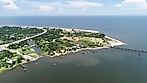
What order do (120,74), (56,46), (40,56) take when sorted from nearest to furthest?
1. (120,74)
2. (40,56)
3. (56,46)

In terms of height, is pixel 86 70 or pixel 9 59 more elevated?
pixel 9 59

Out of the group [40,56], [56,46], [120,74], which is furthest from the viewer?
[56,46]

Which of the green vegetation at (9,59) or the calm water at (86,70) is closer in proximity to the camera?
the calm water at (86,70)

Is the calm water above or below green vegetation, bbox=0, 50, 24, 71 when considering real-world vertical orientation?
below

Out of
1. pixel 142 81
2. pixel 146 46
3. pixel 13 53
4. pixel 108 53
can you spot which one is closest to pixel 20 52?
pixel 13 53

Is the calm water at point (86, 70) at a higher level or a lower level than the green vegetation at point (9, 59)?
lower

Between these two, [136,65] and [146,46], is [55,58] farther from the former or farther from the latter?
[146,46]

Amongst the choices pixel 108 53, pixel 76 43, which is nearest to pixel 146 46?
pixel 108 53

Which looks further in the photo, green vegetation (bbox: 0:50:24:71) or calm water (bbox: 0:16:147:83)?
green vegetation (bbox: 0:50:24:71)

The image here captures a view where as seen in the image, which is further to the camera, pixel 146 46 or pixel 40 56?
pixel 146 46

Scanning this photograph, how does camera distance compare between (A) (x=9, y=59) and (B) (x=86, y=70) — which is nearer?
(B) (x=86, y=70)
